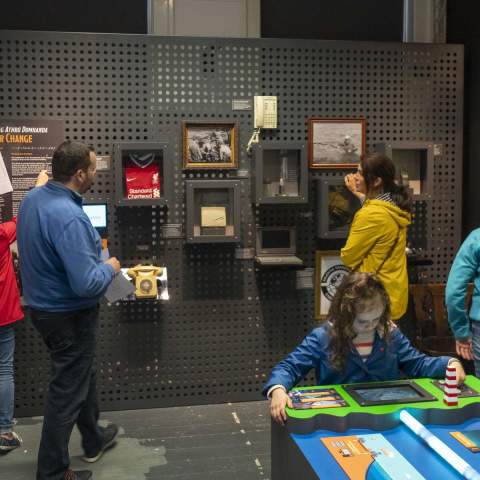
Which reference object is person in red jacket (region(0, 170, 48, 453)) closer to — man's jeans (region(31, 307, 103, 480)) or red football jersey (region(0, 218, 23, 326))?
red football jersey (region(0, 218, 23, 326))

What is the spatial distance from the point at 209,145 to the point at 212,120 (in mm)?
171

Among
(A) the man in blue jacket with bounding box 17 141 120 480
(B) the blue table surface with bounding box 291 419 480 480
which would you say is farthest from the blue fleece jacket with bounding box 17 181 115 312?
(B) the blue table surface with bounding box 291 419 480 480

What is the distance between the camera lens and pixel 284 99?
14.3 ft

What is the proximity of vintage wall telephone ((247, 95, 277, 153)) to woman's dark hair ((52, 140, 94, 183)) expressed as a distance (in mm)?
1518

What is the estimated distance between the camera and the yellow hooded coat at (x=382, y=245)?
→ 3.62m

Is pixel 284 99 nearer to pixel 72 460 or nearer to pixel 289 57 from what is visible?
pixel 289 57

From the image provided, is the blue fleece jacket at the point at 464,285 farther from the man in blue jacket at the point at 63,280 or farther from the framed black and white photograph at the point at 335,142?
the man in blue jacket at the point at 63,280

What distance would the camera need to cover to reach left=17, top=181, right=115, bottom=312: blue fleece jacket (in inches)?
113

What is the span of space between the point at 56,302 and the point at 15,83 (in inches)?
70.2

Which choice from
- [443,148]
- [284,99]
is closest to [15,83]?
[284,99]

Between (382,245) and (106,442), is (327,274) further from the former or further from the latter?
(106,442)

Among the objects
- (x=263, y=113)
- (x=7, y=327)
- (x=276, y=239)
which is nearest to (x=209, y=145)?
(x=263, y=113)

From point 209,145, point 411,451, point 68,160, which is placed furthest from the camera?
point 209,145

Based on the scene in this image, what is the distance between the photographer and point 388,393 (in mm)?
2256
